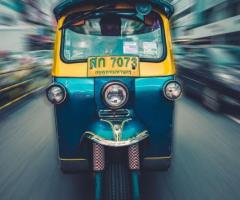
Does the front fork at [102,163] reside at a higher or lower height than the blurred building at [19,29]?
lower

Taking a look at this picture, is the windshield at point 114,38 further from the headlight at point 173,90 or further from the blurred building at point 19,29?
the blurred building at point 19,29

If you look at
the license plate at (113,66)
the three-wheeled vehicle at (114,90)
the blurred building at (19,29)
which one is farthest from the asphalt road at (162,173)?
the blurred building at (19,29)

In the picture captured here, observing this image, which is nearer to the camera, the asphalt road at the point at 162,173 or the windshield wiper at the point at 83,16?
the windshield wiper at the point at 83,16

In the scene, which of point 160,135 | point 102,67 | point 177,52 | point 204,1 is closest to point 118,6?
point 102,67

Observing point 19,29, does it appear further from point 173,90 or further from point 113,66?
point 173,90

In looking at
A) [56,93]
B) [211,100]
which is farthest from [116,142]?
[211,100]

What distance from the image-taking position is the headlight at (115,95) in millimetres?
3486

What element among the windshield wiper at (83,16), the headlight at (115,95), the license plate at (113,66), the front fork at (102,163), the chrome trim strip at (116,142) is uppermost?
the windshield wiper at (83,16)

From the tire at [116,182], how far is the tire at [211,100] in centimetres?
596

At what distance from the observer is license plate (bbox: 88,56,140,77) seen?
143 inches

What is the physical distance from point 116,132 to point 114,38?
1.12 meters

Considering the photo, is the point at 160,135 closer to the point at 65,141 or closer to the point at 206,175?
the point at 65,141

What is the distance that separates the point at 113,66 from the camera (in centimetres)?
366

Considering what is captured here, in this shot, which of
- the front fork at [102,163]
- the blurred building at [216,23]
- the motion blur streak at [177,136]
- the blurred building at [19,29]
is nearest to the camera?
the front fork at [102,163]
